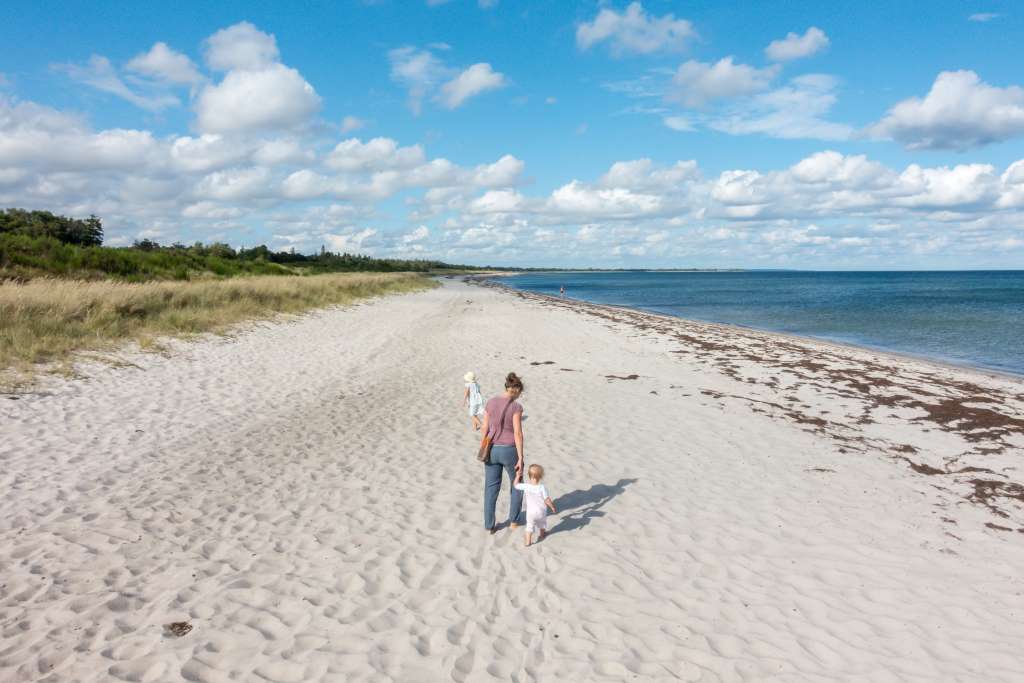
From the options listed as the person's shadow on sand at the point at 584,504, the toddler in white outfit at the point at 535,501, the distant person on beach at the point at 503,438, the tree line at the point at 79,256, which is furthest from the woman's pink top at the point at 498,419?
the tree line at the point at 79,256

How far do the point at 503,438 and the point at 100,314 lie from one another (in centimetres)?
1402

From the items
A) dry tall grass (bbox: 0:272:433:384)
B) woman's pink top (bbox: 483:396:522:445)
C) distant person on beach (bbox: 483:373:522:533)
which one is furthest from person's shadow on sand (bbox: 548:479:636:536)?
dry tall grass (bbox: 0:272:433:384)

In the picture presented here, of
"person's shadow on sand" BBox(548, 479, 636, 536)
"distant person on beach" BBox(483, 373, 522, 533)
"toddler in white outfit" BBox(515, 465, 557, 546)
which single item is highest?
"distant person on beach" BBox(483, 373, 522, 533)

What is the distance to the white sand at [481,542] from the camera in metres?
4.23

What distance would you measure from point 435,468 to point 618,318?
27.2 metres

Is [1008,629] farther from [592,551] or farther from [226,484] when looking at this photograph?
[226,484]

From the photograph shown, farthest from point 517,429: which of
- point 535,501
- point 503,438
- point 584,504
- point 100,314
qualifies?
point 100,314

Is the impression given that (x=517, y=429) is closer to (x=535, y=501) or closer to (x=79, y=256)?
(x=535, y=501)

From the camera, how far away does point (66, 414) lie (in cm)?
914

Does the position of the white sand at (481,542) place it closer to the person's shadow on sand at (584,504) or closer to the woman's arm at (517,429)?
the person's shadow on sand at (584,504)

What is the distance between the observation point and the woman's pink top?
5887mm

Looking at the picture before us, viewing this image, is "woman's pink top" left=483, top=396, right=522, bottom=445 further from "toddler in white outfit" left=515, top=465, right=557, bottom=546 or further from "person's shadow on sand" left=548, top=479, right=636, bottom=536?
"person's shadow on sand" left=548, top=479, right=636, bottom=536

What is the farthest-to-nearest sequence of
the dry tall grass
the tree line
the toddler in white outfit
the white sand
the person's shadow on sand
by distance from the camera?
the tree line
the dry tall grass
the person's shadow on sand
the toddler in white outfit
the white sand

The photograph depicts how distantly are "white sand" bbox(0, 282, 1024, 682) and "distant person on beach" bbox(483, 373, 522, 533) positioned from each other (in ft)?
1.73
